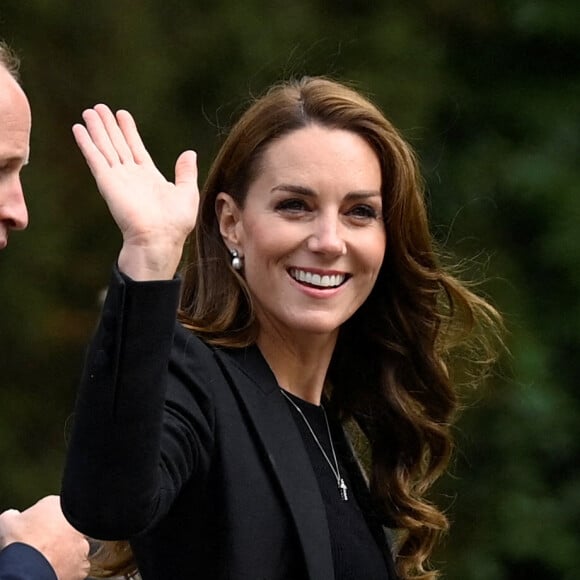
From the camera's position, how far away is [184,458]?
2531mm

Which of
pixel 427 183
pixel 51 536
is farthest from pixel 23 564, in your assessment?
pixel 427 183

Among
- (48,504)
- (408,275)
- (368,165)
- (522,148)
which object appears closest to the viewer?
(48,504)

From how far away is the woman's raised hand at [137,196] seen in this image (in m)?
2.35

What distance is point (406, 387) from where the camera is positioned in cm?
345

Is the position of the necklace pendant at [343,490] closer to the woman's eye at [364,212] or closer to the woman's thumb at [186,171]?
the woman's eye at [364,212]

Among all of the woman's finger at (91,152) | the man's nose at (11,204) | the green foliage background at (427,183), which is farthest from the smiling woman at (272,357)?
the green foliage background at (427,183)

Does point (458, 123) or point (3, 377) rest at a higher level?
point (458, 123)

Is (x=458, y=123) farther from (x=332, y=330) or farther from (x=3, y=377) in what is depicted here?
(x=332, y=330)

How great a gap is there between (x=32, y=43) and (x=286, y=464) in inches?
143

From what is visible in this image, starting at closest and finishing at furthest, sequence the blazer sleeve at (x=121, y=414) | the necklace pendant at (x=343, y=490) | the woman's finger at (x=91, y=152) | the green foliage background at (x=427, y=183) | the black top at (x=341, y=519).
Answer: the blazer sleeve at (x=121, y=414), the woman's finger at (x=91, y=152), the black top at (x=341, y=519), the necklace pendant at (x=343, y=490), the green foliage background at (x=427, y=183)

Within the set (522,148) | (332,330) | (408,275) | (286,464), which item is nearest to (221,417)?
(286,464)

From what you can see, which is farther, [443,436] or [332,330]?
[443,436]

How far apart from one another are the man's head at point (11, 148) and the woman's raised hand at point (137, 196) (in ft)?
0.29

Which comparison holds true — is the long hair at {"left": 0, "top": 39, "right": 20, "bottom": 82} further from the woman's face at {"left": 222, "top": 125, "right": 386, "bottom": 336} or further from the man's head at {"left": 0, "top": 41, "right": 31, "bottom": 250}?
the woman's face at {"left": 222, "top": 125, "right": 386, "bottom": 336}
